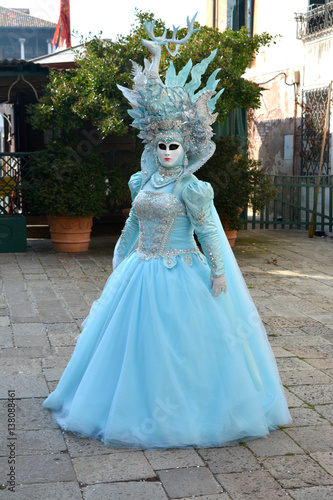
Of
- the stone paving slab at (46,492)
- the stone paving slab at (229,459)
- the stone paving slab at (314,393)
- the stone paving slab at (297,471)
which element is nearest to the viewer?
the stone paving slab at (46,492)

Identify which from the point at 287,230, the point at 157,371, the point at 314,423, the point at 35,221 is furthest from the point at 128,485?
the point at 287,230

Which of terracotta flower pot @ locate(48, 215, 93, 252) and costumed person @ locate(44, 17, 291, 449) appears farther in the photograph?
terracotta flower pot @ locate(48, 215, 93, 252)

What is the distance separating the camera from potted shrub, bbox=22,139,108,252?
27.1 feet

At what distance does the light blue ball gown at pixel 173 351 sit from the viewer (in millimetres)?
3020

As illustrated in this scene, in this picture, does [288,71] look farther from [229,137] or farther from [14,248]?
[14,248]

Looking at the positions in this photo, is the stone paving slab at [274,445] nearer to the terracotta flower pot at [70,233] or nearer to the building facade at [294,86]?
the terracotta flower pot at [70,233]

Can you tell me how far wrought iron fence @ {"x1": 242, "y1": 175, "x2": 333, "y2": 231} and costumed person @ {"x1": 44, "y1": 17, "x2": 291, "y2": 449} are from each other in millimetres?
7196

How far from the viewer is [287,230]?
11.6m

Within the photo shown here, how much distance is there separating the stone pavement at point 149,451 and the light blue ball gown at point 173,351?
11 centimetres

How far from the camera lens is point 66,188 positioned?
8.28m

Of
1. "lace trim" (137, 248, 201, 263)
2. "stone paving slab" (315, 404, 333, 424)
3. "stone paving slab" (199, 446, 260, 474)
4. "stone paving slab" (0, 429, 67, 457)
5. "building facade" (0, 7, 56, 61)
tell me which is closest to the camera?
"stone paving slab" (199, 446, 260, 474)

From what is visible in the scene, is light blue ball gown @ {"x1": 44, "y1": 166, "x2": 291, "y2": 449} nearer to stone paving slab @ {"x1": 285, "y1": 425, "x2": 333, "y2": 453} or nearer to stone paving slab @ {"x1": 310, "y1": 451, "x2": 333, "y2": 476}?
stone paving slab @ {"x1": 285, "y1": 425, "x2": 333, "y2": 453}

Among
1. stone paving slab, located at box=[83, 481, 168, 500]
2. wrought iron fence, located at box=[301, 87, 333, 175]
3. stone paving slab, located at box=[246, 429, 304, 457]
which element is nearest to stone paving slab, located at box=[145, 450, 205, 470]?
stone paving slab, located at box=[83, 481, 168, 500]

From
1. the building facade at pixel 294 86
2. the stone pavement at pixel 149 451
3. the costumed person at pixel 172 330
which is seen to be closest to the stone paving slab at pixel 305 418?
the stone pavement at pixel 149 451
